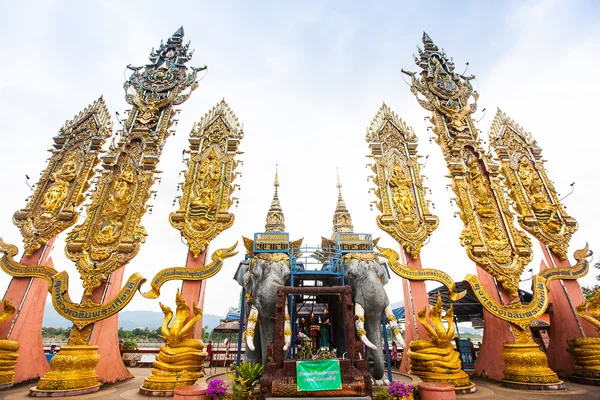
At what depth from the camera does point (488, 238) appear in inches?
402

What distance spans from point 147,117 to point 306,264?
9029 mm

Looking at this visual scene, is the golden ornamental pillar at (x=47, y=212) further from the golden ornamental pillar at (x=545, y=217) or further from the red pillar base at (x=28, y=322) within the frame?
the golden ornamental pillar at (x=545, y=217)

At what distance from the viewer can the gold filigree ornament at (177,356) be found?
7035 millimetres

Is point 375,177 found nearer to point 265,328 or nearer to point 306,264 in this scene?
point 306,264

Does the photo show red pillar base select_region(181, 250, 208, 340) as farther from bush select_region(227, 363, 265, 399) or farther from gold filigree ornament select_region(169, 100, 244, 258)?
bush select_region(227, 363, 265, 399)

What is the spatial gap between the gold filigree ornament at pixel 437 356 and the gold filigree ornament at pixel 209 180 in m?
6.76

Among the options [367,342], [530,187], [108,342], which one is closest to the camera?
[367,342]

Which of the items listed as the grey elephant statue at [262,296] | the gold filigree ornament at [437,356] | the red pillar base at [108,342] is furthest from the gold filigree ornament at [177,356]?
the gold filigree ornament at [437,356]

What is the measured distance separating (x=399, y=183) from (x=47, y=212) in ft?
40.4

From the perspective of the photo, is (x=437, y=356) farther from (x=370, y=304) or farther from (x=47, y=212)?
(x=47, y=212)

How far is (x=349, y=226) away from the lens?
635 inches

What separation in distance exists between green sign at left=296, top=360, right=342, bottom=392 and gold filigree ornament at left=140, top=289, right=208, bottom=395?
372 cm

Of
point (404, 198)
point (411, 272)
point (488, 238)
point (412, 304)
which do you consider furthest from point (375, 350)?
point (488, 238)

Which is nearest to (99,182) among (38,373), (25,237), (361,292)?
(25,237)
